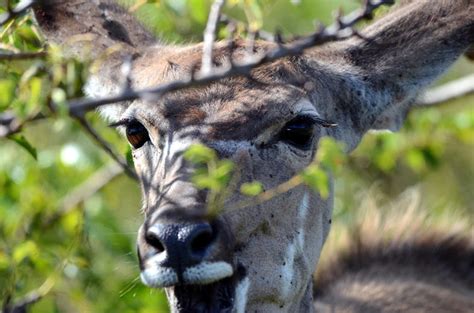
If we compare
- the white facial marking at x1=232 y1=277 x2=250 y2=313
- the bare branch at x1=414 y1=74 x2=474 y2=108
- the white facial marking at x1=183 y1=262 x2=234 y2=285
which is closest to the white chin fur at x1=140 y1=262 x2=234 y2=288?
the white facial marking at x1=183 y1=262 x2=234 y2=285

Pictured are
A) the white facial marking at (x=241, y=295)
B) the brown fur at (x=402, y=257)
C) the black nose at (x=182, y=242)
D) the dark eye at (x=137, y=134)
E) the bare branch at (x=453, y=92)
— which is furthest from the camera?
the bare branch at (x=453, y=92)

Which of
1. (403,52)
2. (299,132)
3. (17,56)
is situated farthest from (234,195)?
(403,52)

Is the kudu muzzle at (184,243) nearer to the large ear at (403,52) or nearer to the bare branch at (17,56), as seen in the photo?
the bare branch at (17,56)

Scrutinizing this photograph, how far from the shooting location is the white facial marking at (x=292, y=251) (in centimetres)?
514

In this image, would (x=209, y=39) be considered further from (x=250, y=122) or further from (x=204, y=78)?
(x=250, y=122)

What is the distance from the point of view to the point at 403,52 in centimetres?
574

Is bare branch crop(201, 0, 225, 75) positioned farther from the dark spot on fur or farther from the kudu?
the dark spot on fur

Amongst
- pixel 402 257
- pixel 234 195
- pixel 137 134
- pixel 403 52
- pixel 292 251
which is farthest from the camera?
pixel 402 257

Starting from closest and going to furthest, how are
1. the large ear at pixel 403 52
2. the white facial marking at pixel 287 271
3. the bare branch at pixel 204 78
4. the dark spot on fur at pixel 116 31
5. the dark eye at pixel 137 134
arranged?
1. the bare branch at pixel 204 78
2. the white facial marking at pixel 287 271
3. the dark eye at pixel 137 134
4. the large ear at pixel 403 52
5. the dark spot on fur at pixel 116 31

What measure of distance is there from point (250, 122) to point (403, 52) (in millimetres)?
1063

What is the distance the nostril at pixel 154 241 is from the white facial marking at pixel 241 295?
1.43 feet

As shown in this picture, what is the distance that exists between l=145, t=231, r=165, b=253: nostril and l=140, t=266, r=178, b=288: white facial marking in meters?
0.07

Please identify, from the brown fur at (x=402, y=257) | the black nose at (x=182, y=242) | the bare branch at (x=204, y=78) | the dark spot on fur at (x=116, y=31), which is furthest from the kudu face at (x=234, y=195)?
the brown fur at (x=402, y=257)

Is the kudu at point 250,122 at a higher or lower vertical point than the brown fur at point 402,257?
higher
